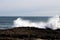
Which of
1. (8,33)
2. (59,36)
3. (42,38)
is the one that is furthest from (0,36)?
(59,36)

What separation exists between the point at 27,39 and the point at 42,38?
898 mm

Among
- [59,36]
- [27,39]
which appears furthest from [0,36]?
[59,36]

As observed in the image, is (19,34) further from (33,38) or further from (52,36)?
(52,36)

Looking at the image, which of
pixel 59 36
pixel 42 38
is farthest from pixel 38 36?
pixel 59 36

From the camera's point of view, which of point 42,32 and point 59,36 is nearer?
point 59,36

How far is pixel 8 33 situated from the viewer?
1298 cm

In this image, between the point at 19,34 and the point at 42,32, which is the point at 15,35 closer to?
the point at 19,34

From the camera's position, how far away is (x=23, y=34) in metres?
12.6

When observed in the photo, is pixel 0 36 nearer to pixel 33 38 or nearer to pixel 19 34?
pixel 19 34

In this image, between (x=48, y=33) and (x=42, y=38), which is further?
(x=48, y=33)

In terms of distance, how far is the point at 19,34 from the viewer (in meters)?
12.7

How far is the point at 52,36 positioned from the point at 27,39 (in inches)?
60.3

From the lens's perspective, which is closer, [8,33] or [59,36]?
[59,36]

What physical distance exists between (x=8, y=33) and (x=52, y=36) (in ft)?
9.49
